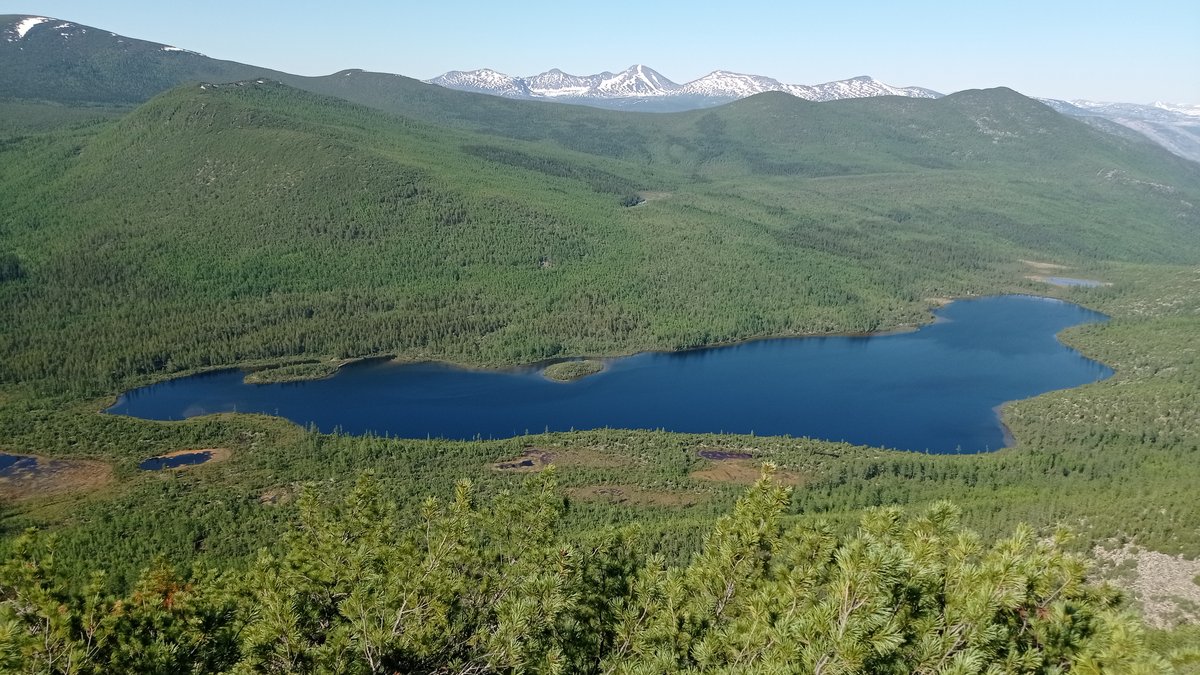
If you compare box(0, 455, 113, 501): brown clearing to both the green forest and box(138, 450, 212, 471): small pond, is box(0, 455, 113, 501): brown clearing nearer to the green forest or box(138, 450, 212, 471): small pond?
the green forest

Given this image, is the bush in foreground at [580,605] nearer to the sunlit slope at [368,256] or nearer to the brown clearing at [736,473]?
the brown clearing at [736,473]

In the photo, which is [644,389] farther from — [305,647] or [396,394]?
[305,647]

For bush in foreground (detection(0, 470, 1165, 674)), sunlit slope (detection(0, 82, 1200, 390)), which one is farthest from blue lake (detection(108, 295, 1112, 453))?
bush in foreground (detection(0, 470, 1165, 674))

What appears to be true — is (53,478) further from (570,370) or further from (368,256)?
(368,256)

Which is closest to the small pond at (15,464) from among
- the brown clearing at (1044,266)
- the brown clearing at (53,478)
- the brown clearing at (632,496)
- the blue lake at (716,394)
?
the brown clearing at (53,478)

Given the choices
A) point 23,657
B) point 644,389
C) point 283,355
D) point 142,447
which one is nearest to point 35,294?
point 283,355

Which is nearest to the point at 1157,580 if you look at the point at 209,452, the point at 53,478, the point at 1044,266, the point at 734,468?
the point at 734,468
